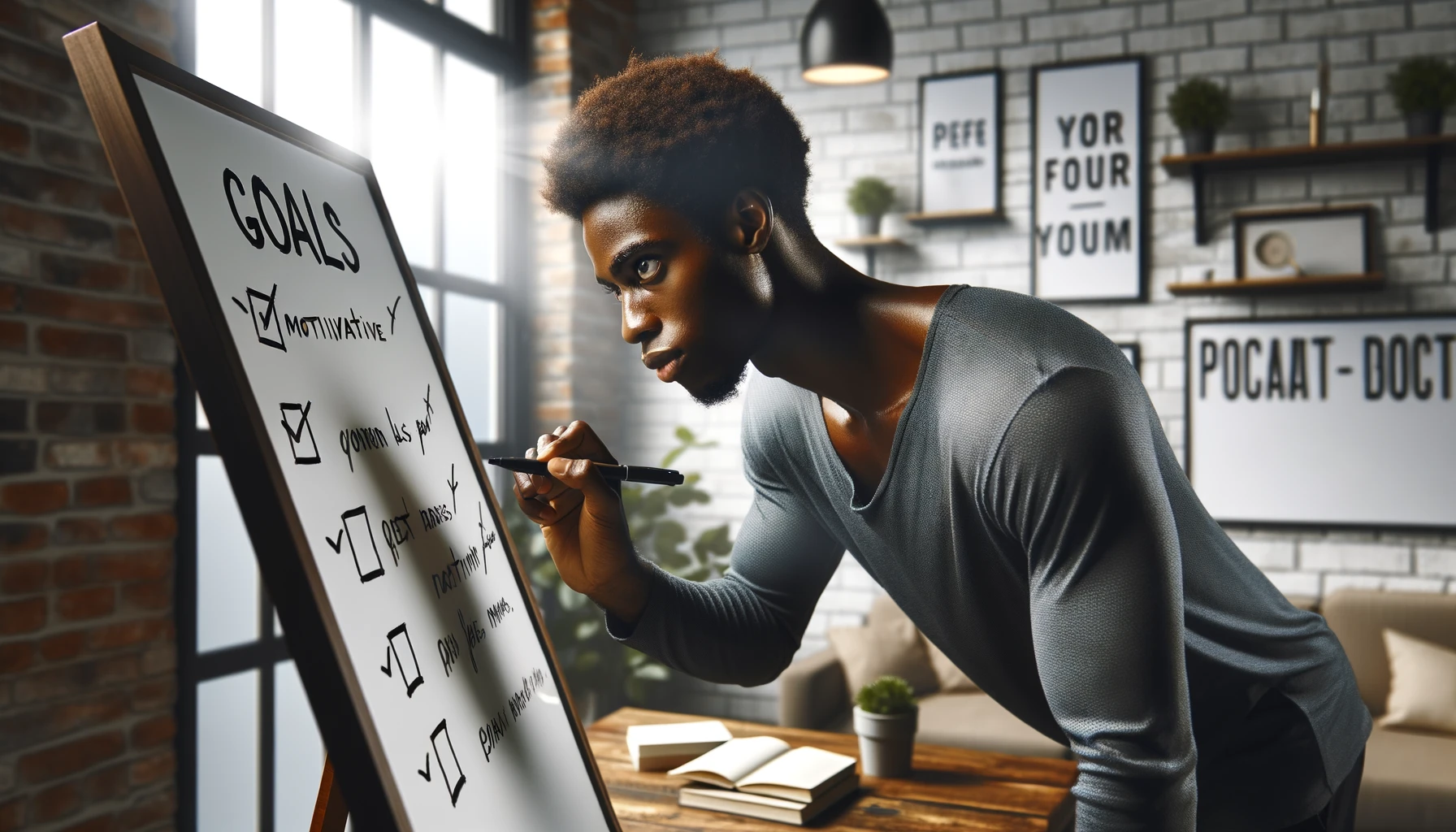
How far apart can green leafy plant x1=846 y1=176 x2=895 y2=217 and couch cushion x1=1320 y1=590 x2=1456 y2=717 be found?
6.11ft

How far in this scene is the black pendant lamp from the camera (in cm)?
251

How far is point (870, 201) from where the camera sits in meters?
3.62

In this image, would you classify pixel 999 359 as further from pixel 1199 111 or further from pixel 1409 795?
pixel 1199 111

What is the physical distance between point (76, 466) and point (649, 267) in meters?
1.48

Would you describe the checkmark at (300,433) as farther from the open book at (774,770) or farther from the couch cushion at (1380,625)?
the couch cushion at (1380,625)

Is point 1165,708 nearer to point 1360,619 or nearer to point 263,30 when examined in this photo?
point 263,30

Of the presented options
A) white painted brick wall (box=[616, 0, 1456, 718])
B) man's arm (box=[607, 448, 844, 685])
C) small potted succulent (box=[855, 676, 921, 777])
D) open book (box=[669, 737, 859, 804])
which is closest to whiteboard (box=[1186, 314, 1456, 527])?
white painted brick wall (box=[616, 0, 1456, 718])

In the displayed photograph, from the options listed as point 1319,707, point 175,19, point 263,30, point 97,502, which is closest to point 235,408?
point 1319,707

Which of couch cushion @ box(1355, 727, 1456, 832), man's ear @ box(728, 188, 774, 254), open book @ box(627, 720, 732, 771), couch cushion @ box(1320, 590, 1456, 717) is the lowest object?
couch cushion @ box(1355, 727, 1456, 832)

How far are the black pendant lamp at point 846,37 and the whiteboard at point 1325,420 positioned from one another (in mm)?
1554

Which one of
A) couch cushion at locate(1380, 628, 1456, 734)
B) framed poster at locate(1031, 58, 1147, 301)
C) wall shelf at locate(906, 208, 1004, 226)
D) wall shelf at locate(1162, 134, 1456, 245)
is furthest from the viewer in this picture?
wall shelf at locate(906, 208, 1004, 226)

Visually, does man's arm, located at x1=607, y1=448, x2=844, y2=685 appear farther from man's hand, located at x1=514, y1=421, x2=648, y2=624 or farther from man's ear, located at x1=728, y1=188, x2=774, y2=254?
man's ear, located at x1=728, y1=188, x2=774, y2=254

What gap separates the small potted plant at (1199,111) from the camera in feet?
10.6

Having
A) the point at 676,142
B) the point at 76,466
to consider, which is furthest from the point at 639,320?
the point at 76,466
